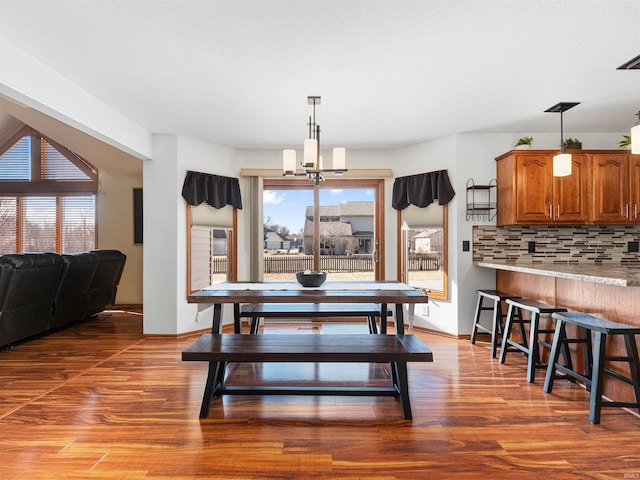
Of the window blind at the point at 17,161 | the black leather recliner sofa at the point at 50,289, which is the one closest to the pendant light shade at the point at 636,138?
the black leather recliner sofa at the point at 50,289

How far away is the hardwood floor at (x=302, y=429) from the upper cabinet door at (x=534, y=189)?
172cm

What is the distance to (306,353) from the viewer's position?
249 cm

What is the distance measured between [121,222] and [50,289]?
2549mm

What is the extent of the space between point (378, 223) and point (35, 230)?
5950 mm

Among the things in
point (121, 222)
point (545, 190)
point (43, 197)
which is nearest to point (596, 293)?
point (545, 190)

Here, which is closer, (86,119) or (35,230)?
(86,119)

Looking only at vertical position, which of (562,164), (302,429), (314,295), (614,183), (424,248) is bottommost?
(302,429)

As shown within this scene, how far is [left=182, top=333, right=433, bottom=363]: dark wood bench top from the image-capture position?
8.11ft

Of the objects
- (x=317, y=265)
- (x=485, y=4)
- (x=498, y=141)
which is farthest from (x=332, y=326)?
(x=485, y=4)

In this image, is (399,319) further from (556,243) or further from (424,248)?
(556,243)

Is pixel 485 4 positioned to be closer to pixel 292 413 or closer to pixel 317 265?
pixel 292 413

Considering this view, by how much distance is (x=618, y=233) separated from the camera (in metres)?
4.69

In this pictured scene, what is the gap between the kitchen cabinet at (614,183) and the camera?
14.2 ft

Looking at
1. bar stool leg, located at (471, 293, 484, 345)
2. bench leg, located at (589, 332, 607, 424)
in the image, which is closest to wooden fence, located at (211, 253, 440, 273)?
bar stool leg, located at (471, 293, 484, 345)
